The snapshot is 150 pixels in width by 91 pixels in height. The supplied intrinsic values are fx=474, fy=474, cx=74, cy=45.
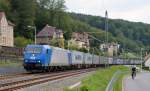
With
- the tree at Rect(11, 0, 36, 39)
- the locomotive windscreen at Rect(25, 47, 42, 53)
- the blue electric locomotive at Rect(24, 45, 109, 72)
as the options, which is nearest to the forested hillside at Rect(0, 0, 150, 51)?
the tree at Rect(11, 0, 36, 39)

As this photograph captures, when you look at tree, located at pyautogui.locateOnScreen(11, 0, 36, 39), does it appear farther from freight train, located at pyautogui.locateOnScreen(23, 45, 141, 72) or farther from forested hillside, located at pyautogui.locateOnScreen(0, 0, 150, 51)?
freight train, located at pyautogui.locateOnScreen(23, 45, 141, 72)

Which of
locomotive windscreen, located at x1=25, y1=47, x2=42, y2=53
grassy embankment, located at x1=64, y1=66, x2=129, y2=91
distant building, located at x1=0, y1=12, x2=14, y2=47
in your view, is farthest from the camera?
distant building, located at x1=0, y1=12, x2=14, y2=47

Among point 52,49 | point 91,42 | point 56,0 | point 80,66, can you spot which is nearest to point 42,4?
point 56,0

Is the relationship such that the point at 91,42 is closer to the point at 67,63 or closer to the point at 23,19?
the point at 23,19

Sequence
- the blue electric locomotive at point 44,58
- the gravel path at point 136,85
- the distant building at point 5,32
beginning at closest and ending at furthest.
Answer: the gravel path at point 136,85
the blue electric locomotive at point 44,58
the distant building at point 5,32

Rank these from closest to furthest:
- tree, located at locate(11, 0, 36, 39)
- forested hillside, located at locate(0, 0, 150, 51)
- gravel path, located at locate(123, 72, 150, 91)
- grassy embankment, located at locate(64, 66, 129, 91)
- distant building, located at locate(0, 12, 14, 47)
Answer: grassy embankment, located at locate(64, 66, 129, 91)
gravel path, located at locate(123, 72, 150, 91)
distant building, located at locate(0, 12, 14, 47)
forested hillside, located at locate(0, 0, 150, 51)
tree, located at locate(11, 0, 36, 39)

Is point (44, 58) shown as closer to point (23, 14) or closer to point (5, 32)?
point (5, 32)

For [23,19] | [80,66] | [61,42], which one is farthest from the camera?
[23,19]

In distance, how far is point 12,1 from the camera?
146m

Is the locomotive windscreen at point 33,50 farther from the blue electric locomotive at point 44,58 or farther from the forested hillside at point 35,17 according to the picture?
the forested hillside at point 35,17

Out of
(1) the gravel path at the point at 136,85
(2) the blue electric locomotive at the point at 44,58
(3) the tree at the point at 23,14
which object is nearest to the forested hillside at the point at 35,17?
(3) the tree at the point at 23,14

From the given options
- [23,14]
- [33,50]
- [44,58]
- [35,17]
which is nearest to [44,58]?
[44,58]

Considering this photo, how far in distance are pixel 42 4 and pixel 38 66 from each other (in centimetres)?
12471

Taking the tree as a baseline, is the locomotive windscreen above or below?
below
